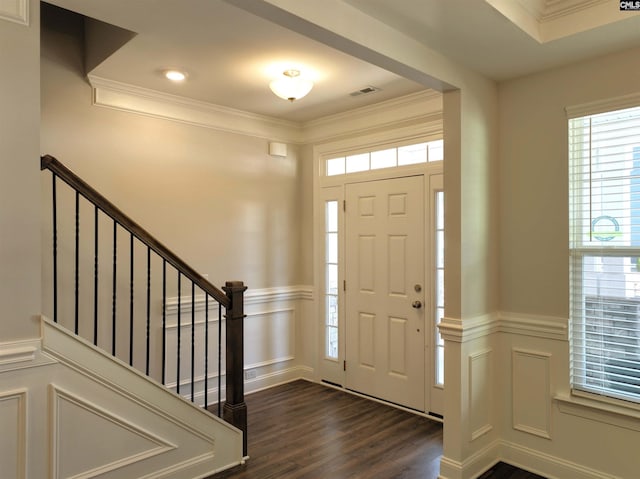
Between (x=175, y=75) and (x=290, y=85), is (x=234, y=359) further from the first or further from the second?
(x=175, y=75)

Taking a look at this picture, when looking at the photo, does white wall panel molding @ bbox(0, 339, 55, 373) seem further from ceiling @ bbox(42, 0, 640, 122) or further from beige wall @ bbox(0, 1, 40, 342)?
ceiling @ bbox(42, 0, 640, 122)

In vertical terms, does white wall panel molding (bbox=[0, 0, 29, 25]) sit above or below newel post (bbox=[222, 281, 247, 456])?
above

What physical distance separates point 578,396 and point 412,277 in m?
1.51

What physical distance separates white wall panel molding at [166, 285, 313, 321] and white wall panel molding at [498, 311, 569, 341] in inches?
84.3

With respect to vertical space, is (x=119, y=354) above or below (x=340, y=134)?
below

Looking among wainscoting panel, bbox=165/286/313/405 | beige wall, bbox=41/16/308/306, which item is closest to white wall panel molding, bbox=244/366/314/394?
wainscoting panel, bbox=165/286/313/405

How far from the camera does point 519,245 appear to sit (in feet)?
9.77

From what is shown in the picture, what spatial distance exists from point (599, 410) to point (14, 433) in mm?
3016

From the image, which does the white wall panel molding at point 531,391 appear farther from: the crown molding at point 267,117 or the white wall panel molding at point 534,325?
the crown molding at point 267,117

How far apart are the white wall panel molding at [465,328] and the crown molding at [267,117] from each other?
5.38 feet

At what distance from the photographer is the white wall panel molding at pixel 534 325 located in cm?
279

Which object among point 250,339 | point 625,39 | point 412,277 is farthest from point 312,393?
point 625,39

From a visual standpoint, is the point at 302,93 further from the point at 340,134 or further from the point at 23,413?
the point at 23,413

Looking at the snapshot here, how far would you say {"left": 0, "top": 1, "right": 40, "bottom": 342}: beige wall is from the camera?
1.83 m
